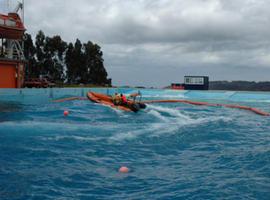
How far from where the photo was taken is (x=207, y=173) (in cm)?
605

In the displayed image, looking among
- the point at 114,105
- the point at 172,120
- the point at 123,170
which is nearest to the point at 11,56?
the point at 114,105

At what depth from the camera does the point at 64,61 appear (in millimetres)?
39656

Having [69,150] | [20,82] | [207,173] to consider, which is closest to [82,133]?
[69,150]

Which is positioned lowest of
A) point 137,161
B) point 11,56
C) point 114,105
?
point 137,161

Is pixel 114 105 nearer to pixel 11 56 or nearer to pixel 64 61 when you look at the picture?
pixel 11 56

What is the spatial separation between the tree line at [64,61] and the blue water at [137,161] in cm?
2616

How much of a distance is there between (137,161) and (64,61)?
34.4 metres

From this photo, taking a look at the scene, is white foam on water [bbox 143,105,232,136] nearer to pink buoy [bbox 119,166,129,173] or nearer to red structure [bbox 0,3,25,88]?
pink buoy [bbox 119,166,129,173]

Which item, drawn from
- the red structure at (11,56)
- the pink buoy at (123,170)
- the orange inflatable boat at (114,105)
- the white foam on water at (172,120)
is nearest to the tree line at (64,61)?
the red structure at (11,56)

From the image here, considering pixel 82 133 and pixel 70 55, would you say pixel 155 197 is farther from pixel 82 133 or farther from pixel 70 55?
pixel 70 55

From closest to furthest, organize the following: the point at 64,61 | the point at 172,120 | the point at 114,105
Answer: the point at 172,120 < the point at 114,105 < the point at 64,61

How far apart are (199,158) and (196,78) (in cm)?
2741

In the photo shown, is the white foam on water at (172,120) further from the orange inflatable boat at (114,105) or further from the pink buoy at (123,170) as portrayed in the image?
the pink buoy at (123,170)

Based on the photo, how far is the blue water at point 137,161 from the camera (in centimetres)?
509
